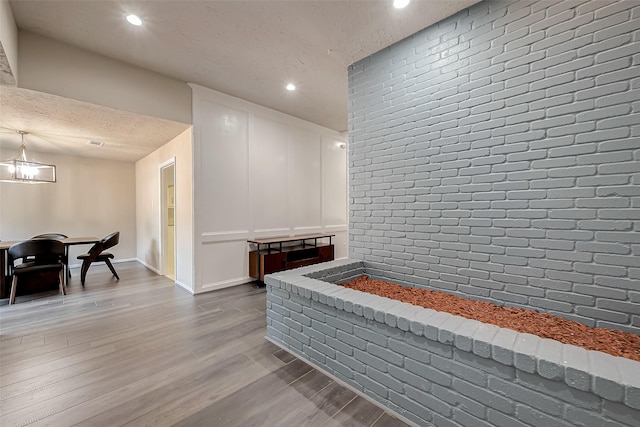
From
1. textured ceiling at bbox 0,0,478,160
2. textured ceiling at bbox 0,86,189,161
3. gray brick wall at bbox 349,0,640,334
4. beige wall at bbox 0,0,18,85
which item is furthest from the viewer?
A: textured ceiling at bbox 0,86,189,161

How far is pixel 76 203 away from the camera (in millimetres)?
5922

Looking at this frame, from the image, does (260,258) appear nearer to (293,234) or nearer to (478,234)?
(293,234)

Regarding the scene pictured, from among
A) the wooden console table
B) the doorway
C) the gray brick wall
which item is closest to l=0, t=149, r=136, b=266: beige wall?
Answer: the doorway

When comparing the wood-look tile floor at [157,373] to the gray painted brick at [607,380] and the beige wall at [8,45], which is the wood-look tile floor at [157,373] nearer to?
the gray painted brick at [607,380]

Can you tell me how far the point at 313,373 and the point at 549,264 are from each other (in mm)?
1989

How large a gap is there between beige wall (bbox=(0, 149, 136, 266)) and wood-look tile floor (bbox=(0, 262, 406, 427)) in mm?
3068

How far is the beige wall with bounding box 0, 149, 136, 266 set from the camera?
5.26m

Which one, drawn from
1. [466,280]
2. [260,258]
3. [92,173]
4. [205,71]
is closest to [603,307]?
[466,280]

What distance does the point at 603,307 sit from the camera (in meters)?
1.76

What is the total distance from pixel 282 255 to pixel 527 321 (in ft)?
10.9

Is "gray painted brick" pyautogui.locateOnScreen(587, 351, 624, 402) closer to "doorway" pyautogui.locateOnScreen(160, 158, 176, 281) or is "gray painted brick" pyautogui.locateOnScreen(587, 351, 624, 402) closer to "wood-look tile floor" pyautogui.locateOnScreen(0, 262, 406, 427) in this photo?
"wood-look tile floor" pyautogui.locateOnScreen(0, 262, 406, 427)

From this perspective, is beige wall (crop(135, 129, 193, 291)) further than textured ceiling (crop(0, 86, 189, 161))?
Yes

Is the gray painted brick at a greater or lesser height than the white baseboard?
greater

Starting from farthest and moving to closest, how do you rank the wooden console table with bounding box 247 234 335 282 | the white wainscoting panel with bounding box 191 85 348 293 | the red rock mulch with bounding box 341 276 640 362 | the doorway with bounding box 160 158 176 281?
the doorway with bounding box 160 158 176 281
the wooden console table with bounding box 247 234 335 282
the white wainscoting panel with bounding box 191 85 348 293
the red rock mulch with bounding box 341 276 640 362
